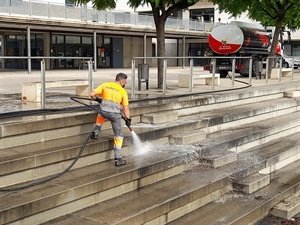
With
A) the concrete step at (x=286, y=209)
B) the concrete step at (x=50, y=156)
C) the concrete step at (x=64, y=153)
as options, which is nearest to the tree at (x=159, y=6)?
the concrete step at (x=64, y=153)

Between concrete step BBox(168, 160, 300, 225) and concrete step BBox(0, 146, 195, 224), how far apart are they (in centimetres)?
85

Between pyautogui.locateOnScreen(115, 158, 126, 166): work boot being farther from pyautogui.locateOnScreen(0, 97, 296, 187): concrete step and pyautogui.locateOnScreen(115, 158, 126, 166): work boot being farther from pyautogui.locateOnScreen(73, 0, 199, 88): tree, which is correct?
pyautogui.locateOnScreen(73, 0, 199, 88): tree

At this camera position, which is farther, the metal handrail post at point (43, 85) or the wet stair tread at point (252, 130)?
the wet stair tread at point (252, 130)

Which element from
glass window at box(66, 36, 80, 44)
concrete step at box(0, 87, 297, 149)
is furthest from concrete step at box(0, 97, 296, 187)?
glass window at box(66, 36, 80, 44)

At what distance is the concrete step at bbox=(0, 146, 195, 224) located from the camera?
5.00m

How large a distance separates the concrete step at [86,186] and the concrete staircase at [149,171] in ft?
0.04

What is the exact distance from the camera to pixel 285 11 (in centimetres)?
2234

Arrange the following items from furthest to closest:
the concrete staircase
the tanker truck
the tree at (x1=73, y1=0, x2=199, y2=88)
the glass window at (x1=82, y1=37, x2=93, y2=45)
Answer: the glass window at (x1=82, y1=37, x2=93, y2=45), the tanker truck, the tree at (x1=73, y1=0, x2=199, y2=88), the concrete staircase

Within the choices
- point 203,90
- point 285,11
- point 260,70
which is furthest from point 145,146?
point 285,11

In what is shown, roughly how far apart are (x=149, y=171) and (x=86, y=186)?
1253mm

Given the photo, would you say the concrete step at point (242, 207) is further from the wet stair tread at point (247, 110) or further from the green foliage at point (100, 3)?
the green foliage at point (100, 3)

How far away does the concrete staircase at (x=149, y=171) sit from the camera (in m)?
5.45

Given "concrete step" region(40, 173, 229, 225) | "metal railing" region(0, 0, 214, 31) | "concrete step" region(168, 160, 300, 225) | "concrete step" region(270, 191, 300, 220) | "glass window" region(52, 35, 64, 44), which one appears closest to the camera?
"concrete step" region(40, 173, 229, 225)

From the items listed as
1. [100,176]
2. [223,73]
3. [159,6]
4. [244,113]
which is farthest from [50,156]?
[223,73]
